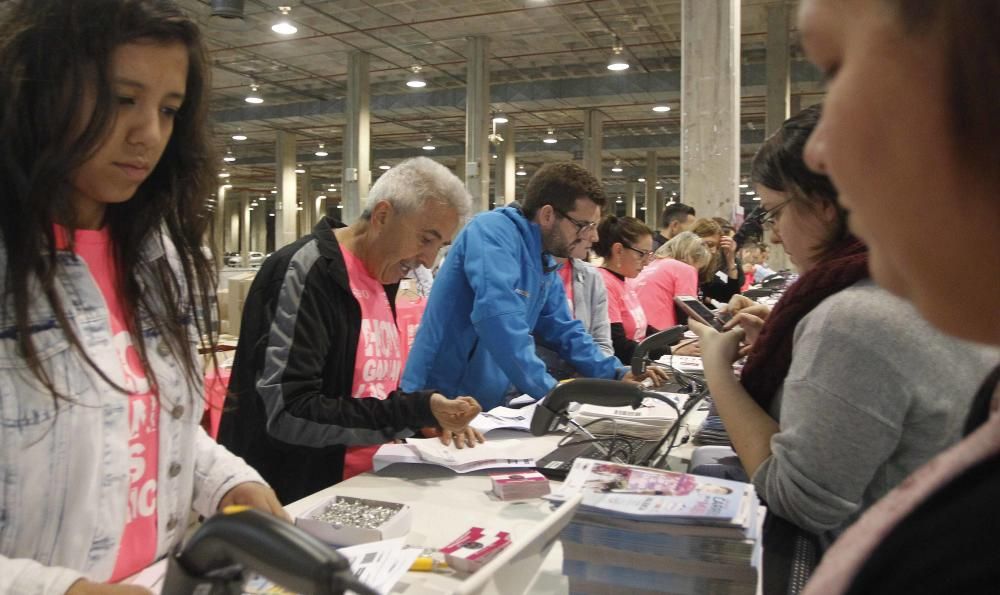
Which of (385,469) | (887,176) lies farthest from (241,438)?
(887,176)

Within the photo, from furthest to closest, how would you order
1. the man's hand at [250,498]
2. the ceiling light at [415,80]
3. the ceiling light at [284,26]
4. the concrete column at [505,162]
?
the concrete column at [505,162] → the ceiling light at [415,80] → the ceiling light at [284,26] → the man's hand at [250,498]

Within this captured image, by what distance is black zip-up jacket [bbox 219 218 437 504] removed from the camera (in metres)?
1.92

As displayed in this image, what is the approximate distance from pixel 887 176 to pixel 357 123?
1418cm

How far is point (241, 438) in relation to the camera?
2.08 meters

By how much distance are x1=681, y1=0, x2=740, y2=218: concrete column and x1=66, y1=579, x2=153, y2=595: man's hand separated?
5.99 meters

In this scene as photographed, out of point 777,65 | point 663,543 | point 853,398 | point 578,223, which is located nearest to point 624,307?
point 578,223

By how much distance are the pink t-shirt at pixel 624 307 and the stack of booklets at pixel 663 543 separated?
370cm

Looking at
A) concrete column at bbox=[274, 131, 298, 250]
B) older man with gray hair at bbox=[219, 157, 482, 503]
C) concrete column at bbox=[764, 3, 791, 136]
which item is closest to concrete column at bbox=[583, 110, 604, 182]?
concrete column at bbox=[764, 3, 791, 136]

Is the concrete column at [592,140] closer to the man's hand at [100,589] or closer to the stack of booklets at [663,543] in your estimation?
the stack of booklets at [663,543]

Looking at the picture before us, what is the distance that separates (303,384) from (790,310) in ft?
3.86

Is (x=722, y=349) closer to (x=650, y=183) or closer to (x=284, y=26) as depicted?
(x=284, y=26)

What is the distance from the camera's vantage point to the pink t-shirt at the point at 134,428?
3.92ft

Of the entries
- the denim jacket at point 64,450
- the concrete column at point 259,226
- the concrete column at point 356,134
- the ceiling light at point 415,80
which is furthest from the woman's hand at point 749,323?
the concrete column at point 259,226

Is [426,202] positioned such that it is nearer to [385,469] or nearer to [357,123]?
[385,469]
